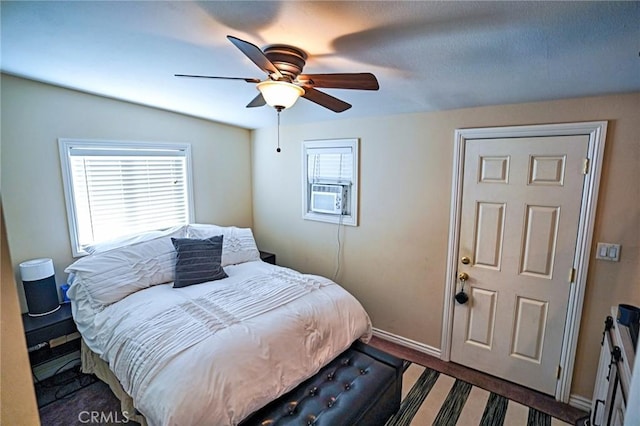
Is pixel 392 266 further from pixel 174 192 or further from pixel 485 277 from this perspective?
pixel 174 192

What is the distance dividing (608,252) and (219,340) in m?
2.53

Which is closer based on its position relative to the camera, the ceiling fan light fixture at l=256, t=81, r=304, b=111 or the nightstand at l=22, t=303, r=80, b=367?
the ceiling fan light fixture at l=256, t=81, r=304, b=111

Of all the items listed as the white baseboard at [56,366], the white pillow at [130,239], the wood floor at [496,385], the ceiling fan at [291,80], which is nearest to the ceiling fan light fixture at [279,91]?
the ceiling fan at [291,80]

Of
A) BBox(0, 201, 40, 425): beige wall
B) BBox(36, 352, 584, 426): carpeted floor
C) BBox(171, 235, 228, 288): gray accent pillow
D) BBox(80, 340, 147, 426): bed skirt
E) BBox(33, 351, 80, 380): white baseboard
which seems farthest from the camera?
BBox(171, 235, 228, 288): gray accent pillow

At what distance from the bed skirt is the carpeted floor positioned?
0.32 ft

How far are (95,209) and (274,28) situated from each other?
2.45 metres

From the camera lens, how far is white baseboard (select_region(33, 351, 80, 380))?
2477 millimetres

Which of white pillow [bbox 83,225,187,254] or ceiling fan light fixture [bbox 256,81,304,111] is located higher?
ceiling fan light fixture [bbox 256,81,304,111]

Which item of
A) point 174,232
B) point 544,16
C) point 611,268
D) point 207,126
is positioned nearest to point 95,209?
point 174,232

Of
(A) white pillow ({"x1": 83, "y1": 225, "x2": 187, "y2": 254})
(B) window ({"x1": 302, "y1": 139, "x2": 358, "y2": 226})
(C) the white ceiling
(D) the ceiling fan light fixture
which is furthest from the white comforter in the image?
(C) the white ceiling

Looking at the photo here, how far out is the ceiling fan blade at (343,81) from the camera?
1437 mm

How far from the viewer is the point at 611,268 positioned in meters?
2.05

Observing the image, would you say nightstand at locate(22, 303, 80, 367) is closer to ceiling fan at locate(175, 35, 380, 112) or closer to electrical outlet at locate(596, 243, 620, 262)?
ceiling fan at locate(175, 35, 380, 112)

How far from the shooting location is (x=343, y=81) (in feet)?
4.93
